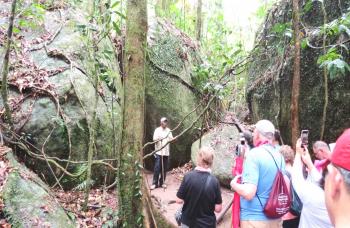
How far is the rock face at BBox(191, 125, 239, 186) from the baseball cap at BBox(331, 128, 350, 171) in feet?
27.0

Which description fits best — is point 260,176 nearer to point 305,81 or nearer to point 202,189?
point 202,189

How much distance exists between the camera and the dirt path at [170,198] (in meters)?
7.17

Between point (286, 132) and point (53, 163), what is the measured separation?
510 cm

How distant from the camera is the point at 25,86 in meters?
6.35

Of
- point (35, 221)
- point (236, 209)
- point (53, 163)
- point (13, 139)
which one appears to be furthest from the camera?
point (53, 163)

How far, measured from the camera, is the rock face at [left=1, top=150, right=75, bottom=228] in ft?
13.9

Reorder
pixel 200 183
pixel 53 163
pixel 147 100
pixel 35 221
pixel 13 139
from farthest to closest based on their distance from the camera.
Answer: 1. pixel 147 100
2. pixel 53 163
3. pixel 13 139
4. pixel 35 221
5. pixel 200 183

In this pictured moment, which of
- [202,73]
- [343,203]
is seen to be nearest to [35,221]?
[343,203]

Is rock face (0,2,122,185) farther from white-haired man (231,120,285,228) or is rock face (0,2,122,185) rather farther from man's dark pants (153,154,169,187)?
white-haired man (231,120,285,228)

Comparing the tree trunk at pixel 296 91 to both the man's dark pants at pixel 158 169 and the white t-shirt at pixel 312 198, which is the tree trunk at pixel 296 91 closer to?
the white t-shirt at pixel 312 198

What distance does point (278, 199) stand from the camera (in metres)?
3.44

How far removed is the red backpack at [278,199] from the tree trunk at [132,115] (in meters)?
1.82

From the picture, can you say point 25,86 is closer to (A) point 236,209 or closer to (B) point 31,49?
(B) point 31,49

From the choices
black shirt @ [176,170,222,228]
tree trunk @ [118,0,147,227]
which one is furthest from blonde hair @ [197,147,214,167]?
tree trunk @ [118,0,147,227]
